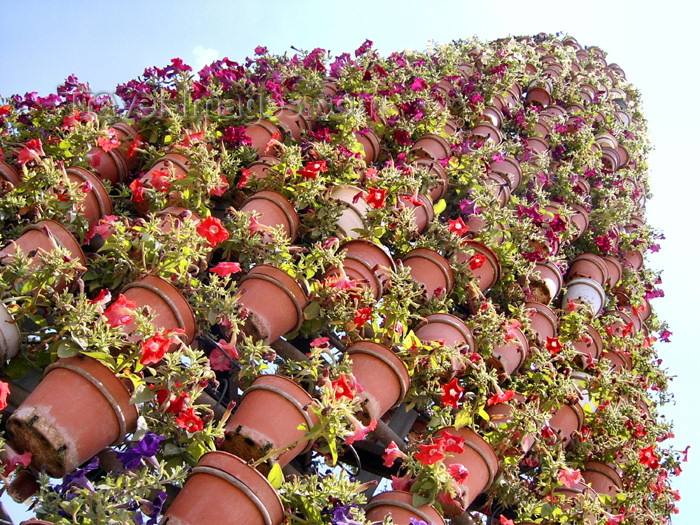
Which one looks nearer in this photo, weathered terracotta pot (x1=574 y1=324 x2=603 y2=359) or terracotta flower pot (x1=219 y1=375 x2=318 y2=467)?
terracotta flower pot (x1=219 y1=375 x2=318 y2=467)

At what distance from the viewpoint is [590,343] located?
4785 mm

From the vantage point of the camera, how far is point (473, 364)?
3525 mm

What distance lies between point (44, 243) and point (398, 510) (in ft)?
5.72

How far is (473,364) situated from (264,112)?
82.3 inches

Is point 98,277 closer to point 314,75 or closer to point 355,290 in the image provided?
point 355,290

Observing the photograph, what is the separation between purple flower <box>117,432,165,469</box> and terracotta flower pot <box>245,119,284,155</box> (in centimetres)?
212

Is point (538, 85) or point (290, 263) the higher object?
point (538, 85)

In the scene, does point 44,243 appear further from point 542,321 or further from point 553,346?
point 542,321

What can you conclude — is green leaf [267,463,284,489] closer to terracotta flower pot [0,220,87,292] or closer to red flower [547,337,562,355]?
terracotta flower pot [0,220,87,292]

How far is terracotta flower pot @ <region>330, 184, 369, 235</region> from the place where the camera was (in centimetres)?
373

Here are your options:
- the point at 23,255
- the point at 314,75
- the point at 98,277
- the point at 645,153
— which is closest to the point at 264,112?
the point at 314,75

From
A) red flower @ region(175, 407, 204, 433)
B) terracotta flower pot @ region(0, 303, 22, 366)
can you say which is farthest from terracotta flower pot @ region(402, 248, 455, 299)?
terracotta flower pot @ region(0, 303, 22, 366)

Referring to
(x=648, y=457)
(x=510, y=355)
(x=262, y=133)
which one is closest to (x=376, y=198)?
(x=262, y=133)

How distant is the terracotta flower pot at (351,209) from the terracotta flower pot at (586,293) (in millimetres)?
2122
